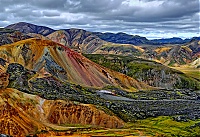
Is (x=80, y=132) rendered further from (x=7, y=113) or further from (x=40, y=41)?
(x=40, y=41)

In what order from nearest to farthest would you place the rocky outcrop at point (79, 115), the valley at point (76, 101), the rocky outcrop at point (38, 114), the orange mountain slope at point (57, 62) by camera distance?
the rocky outcrop at point (38, 114), the valley at point (76, 101), the rocky outcrop at point (79, 115), the orange mountain slope at point (57, 62)

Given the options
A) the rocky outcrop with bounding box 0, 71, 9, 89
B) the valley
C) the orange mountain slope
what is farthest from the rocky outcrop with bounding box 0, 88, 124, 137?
the orange mountain slope

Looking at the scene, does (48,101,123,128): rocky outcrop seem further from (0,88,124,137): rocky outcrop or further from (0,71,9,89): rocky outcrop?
(0,71,9,89): rocky outcrop

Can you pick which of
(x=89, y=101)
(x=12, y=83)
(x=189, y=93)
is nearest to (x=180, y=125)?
(x=89, y=101)

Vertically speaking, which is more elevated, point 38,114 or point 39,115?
point 38,114

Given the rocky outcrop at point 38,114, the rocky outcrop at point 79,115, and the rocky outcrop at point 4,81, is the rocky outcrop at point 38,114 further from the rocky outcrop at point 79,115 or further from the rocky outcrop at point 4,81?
the rocky outcrop at point 4,81

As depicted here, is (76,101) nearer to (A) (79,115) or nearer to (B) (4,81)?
(A) (79,115)

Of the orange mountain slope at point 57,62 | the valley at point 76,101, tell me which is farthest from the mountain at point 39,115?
the orange mountain slope at point 57,62

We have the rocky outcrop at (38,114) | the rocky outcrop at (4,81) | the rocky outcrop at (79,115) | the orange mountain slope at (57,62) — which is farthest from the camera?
the orange mountain slope at (57,62)

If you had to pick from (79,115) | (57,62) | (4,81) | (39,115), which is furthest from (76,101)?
(57,62)
